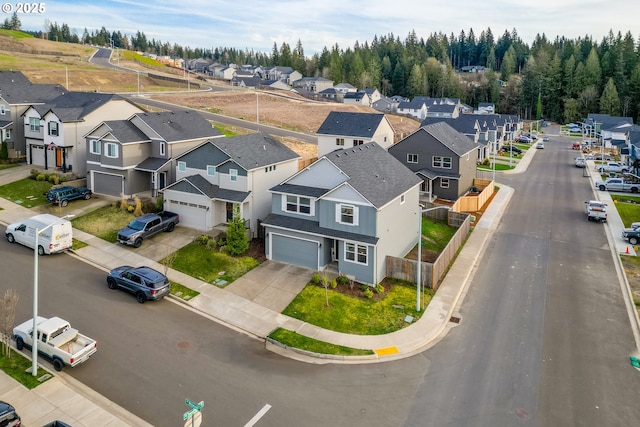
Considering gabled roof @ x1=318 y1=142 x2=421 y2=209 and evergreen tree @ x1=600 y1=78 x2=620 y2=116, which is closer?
gabled roof @ x1=318 y1=142 x2=421 y2=209

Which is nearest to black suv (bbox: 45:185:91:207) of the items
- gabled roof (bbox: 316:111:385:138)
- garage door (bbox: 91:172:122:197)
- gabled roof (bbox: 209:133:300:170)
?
garage door (bbox: 91:172:122:197)

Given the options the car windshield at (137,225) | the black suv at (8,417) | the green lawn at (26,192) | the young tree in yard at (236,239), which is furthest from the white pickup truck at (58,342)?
the green lawn at (26,192)

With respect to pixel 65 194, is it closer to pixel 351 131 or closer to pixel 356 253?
pixel 356 253

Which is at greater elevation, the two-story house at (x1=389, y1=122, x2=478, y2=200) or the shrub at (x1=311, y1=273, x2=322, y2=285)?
the two-story house at (x1=389, y1=122, x2=478, y2=200)

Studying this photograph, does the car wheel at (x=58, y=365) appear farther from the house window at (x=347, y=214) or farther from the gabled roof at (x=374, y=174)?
the gabled roof at (x=374, y=174)

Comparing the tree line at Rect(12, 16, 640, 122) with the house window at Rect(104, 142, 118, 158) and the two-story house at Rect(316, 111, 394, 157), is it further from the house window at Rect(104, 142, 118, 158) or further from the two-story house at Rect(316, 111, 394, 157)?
the house window at Rect(104, 142, 118, 158)

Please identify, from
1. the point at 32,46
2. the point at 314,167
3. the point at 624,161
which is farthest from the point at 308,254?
the point at 32,46

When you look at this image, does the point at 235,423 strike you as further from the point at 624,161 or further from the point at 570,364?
the point at 624,161

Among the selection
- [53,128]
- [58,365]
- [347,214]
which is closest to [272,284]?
[347,214]
